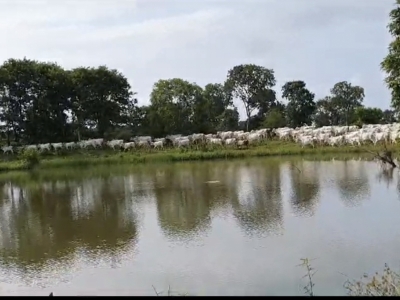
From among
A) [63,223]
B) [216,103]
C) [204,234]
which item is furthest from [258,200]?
[216,103]

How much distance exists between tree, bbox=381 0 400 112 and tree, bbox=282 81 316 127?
975 inches

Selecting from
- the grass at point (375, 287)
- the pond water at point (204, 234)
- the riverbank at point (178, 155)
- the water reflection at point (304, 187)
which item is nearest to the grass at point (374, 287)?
the grass at point (375, 287)

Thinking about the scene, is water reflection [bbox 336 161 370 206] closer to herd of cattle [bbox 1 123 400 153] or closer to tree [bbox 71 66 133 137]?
herd of cattle [bbox 1 123 400 153]

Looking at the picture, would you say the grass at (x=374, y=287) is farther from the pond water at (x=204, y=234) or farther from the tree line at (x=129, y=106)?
the tree line at (x=129, y=106)

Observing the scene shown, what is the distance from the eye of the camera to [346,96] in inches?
1544

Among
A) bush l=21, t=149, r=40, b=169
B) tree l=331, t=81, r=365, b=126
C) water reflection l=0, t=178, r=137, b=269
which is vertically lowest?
water reflection l=0, t=178, r=137, b=269

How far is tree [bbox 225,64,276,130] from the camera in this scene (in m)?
38.8

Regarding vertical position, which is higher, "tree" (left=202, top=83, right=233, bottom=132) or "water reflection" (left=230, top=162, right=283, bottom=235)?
"tree" (left=202, top=83, right=233, bottom=132)

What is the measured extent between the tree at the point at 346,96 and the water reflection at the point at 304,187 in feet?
62.8

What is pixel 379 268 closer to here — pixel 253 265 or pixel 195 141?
pixel 253 265

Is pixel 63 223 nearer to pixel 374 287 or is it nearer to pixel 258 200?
pixel 258 200

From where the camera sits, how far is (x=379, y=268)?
697cm

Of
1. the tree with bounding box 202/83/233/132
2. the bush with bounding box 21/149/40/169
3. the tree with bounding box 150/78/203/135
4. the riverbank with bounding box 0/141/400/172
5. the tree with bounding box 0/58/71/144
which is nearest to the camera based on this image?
the riverbank with bounding box 0/141/400/172

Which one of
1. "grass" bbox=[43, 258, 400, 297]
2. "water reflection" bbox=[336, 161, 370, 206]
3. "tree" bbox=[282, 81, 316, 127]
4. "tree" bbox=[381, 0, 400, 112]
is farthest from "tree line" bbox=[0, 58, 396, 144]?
"grass" bbox=[43, 258, 400, 297]
